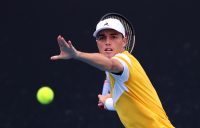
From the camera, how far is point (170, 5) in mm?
7289

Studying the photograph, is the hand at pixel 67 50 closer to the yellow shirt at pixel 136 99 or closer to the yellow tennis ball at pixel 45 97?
the yellow shirt at pixel 136 99

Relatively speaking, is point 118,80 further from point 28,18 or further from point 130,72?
point 28,18

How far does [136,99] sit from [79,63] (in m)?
3.29

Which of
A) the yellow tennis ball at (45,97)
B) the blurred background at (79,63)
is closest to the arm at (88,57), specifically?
the yellow tennis ball at (45,97)

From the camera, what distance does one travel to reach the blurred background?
7148 mm

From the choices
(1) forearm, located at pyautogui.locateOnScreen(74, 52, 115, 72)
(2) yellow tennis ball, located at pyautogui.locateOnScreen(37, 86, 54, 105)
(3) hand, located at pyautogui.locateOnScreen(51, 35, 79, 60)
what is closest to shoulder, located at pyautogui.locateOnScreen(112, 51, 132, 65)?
(1) forearm, located at pyautogui.locateOnScreen(74, 52, 115, 72)

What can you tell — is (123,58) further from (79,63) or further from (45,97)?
(79,63)

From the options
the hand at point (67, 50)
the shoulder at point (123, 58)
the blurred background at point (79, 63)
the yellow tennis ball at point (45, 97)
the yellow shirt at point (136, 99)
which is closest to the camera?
the hand at point (67, 50)

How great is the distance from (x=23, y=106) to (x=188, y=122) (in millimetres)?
1944

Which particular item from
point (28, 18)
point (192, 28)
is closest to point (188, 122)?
point (192, 28)

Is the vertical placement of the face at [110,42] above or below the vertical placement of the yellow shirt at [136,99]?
above

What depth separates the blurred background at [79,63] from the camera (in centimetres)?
715

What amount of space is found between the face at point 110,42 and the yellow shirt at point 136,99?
0.56 ft

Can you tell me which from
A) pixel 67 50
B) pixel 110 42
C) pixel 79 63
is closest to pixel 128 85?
pixel 110 42
